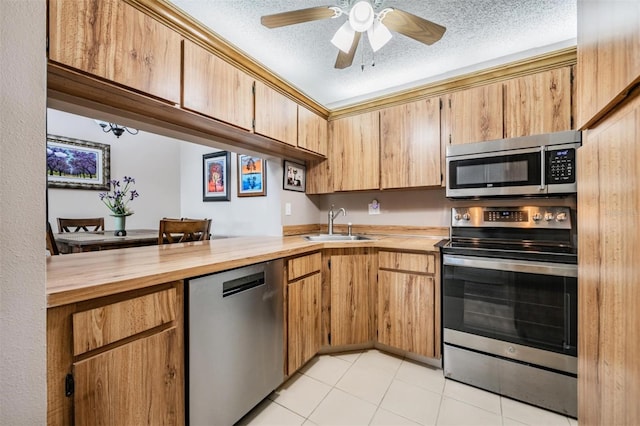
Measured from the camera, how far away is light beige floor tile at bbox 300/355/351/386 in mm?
1829

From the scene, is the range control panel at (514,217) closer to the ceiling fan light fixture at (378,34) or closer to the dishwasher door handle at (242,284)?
the ceiling fan light fixture at (378,34)

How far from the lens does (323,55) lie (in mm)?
2240

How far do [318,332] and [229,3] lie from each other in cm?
232

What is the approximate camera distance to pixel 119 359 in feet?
2.96

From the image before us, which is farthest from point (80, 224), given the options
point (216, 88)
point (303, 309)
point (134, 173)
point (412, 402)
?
point (412, 402)

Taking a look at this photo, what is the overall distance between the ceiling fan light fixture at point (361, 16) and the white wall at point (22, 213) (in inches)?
53.2

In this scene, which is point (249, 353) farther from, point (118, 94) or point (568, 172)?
point (568, 172)

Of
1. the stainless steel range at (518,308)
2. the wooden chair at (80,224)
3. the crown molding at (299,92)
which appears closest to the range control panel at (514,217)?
the stainless steel range at (518,308)

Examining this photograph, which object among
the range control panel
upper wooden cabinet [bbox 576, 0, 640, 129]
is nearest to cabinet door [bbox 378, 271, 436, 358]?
the range control panel

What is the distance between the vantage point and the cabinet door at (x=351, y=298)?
6.79 ft

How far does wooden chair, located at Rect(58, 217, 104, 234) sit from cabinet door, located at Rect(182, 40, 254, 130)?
2683mm

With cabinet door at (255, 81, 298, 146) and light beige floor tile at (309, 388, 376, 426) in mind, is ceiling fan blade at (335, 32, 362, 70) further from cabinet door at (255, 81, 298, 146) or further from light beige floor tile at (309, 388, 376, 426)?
light beige floor tile at (309, 388, 376, 426)

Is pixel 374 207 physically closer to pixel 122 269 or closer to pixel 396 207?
pixel 396 207

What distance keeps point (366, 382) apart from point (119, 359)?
148 centimetres
